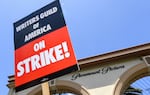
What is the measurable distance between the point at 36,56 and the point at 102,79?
5389 millimetres

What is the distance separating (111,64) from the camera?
8.57m

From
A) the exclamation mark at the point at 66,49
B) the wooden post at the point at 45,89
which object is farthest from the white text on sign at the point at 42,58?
the wooden post at the point at 45,89

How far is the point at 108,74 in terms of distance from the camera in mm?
8320

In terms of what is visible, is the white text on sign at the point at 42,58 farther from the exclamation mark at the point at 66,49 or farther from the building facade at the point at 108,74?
the building facade at the point at 108,74

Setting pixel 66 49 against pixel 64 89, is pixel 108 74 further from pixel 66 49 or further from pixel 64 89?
pixel 66 49

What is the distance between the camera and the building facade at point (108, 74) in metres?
8.02

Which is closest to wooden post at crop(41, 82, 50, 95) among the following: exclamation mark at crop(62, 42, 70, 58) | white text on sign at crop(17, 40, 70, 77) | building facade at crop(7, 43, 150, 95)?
white text on sign at crop(17, 40, 70, 77)

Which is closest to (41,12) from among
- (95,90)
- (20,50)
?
(20,50)

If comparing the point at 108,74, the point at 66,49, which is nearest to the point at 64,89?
the point at 108,74

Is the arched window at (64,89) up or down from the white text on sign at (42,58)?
up

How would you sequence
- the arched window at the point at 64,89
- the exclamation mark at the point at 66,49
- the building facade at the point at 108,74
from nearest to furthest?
1. the exclamation mark at the point at 66,49
2. the building facade at the point at 108,74
3. the arched window at the point at 64,89

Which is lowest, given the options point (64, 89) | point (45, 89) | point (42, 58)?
point (45, 89)

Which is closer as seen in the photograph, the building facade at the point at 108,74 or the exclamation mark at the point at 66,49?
the exclamation mark at the point at 66,49

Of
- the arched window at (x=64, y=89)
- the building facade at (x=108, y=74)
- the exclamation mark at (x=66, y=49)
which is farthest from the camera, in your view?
the arched window at (x=64, y=89)
